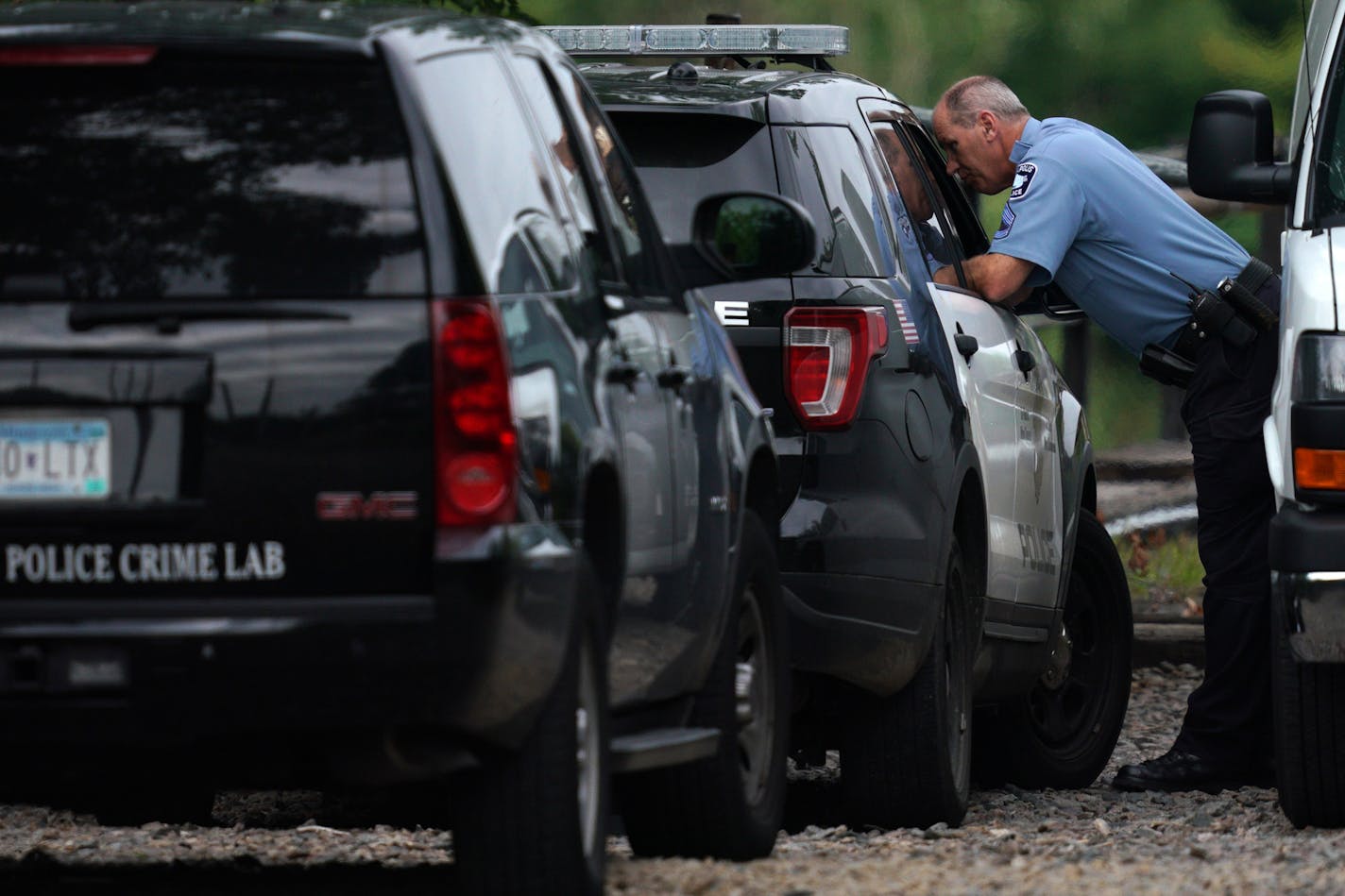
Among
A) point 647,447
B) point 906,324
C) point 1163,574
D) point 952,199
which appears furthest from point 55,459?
point 1163,574

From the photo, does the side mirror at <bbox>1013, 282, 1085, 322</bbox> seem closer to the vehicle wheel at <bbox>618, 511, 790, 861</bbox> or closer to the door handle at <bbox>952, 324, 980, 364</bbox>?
the door handle at <bbox>952, 324, 980, 364</bbox>

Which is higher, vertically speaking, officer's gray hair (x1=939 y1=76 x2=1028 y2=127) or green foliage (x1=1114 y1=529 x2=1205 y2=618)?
officer's gray hair (x1=939 y1=76 x2=1028 y2=127)

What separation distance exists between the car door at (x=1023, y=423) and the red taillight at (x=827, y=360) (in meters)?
1.00

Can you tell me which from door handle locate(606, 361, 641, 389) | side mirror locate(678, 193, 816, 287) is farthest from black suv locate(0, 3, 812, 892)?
side mirror locate(678, 193, 816, 287)

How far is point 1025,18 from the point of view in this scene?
36531 mm

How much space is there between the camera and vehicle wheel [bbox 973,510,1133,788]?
937 cm

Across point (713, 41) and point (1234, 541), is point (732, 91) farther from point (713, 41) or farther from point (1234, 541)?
point (1234, 541)

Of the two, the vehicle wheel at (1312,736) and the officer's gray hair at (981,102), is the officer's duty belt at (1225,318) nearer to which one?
the officer's gray hair at (981,102)

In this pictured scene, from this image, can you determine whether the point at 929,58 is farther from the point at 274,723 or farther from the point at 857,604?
the point at 274,723

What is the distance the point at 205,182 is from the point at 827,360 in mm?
2585

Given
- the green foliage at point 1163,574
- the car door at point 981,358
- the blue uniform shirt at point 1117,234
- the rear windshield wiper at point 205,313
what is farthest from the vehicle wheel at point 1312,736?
the green foliage at point 1163,574

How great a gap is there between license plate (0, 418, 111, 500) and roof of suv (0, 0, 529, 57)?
69cm

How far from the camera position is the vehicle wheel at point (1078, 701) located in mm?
9367

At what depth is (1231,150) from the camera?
309 inches
